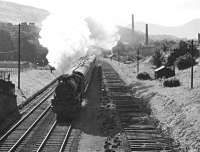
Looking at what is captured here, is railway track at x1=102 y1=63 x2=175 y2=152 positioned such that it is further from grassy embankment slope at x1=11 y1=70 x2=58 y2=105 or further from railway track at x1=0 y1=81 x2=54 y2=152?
grassy embankment slope at x1=11 y1=70 x2=58 y2=105

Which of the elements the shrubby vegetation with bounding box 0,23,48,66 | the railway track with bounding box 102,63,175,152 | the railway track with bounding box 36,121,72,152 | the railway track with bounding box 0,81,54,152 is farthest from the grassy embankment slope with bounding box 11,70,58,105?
the shrubby vegetation with bounding box 0,23,48,66

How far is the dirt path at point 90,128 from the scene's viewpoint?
2335cm

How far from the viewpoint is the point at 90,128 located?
2853 centimetres

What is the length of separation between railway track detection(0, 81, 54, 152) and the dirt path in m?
3.29

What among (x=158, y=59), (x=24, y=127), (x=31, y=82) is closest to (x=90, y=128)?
(x=24, y=127)

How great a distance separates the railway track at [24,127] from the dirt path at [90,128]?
10.8 feet

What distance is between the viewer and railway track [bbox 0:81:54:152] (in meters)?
23.3

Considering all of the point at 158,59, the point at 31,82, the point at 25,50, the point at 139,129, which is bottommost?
the point at 139,129

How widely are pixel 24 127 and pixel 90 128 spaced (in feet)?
15.8

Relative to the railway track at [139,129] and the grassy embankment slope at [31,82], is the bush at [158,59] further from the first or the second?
the railway track at [139,129]

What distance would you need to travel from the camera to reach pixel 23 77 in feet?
203

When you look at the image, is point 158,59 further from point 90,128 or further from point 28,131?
point 28,131

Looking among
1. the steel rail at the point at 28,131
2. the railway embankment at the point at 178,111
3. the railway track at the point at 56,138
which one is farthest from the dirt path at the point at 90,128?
the railway embankment at the point at 178,111

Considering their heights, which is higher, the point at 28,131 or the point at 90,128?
the point at 28,131
